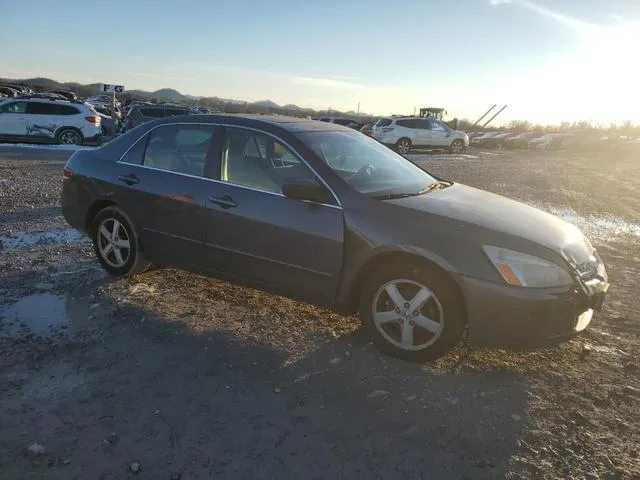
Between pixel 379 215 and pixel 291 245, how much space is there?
691 millimetres

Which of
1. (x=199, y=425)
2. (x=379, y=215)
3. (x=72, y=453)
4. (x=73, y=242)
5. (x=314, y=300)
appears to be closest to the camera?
(x=72, y=453)

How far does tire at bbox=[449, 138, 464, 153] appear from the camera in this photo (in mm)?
28219

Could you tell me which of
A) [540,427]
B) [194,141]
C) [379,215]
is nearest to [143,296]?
[194,141]

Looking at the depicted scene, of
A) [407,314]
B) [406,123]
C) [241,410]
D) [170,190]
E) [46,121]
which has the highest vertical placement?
[406,123]

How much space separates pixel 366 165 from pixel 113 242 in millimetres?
2459

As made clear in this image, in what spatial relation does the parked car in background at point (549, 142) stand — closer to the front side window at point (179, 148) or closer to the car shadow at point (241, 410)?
the front side window at point (179, 148)

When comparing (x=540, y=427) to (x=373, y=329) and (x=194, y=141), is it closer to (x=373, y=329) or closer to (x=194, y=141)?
(x=373, y=329)

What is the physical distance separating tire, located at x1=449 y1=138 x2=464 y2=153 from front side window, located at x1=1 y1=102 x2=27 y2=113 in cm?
1961

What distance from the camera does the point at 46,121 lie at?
1841 cm

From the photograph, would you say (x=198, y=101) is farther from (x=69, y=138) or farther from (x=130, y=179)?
(x=130, y=179)

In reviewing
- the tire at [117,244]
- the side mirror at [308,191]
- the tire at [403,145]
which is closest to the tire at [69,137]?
the tire at [403,145]

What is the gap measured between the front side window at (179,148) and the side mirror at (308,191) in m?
0.98

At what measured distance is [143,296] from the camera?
4.69m

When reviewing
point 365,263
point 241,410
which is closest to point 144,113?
point 365,263
